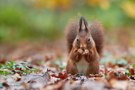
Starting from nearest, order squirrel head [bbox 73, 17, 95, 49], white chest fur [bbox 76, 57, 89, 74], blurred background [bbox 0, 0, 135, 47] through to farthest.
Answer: squirrel head [bbox 73, 17, 95, 49] < white chest fur [bbox 76, 57, 89, 74] < blurred background [bbox 0, 0, 135, 47]

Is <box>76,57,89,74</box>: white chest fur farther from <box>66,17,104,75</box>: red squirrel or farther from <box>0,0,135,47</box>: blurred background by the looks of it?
<box>0,0,135,47</box>: blurred background

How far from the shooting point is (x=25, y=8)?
17.6 meters

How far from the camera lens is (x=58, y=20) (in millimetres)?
14938

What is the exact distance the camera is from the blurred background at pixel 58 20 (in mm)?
12770

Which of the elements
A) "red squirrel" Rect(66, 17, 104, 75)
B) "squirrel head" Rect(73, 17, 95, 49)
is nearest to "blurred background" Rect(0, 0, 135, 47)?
"red squirrel" Rect(66, 17, 104, 75)

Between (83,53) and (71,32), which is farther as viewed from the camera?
(71,32)

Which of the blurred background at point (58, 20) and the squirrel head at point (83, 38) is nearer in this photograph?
the squirrel head at point (83, 38)

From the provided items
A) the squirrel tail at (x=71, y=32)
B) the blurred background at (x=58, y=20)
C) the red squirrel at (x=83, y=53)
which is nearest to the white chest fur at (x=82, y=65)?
the red squirrel at (x=83, y=53)

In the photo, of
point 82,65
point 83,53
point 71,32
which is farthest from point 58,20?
point 83,53

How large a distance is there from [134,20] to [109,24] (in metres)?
2.15

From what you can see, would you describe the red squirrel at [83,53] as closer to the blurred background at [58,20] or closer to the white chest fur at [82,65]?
the white chest fur at [82,65]

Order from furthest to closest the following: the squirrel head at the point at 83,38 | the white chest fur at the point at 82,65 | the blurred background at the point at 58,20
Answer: the blurred background at the point at 58,20
the white chest fur at the point at 82,65
the squirrel head at the point at 83,38

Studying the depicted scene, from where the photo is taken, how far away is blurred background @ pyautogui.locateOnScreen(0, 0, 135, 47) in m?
12.8

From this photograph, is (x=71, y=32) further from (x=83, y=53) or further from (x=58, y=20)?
(x=58, y=20)
